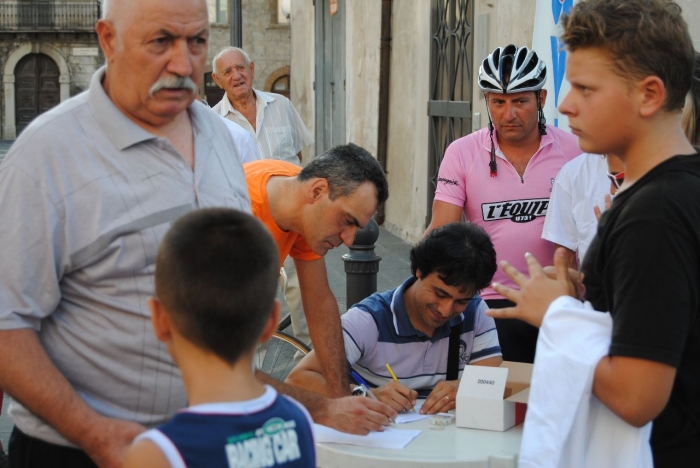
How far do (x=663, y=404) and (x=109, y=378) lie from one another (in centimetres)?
116

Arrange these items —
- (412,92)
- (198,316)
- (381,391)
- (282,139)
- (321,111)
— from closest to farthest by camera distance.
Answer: (198,316), (381,391), (282,139), (412,92), (321,111)

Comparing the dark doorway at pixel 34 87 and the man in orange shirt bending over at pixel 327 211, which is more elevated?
the man in orange shirt bending over at pixel 327 211

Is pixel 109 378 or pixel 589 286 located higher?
pixel 589 286

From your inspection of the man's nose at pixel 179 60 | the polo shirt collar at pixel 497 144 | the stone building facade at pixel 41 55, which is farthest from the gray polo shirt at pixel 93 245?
the stone building facade at pixel 41 55

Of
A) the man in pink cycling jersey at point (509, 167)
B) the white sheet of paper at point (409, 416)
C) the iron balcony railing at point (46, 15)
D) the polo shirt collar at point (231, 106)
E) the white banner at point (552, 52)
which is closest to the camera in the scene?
the white sheet of paper at point (409, 416)

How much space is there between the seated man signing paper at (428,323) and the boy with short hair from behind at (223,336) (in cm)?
148

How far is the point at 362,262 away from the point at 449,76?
4.12m

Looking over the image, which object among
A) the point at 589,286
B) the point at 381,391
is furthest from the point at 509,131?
the point at 589,286

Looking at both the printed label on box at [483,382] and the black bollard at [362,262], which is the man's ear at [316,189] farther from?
the black bollard at [362,262]

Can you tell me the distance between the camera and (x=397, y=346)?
3.45 m

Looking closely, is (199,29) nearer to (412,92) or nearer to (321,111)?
(412,92)

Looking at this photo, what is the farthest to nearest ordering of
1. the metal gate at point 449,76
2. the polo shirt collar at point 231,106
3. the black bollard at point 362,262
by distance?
the metal gate at point 449,76
the polo shirt collar at point 231,106
the black bollard at point 362,262

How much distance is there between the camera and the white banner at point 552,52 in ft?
15.4

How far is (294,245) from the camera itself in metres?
3.51
